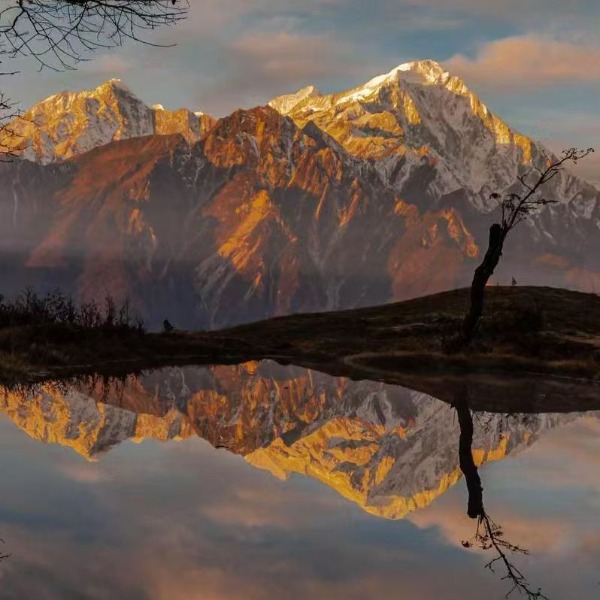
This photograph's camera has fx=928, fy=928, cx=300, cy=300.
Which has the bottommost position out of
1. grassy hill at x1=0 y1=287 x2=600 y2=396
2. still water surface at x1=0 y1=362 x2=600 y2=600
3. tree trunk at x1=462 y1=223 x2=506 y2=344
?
still water surface at x1=0 y1=362 x2=600 y2=600

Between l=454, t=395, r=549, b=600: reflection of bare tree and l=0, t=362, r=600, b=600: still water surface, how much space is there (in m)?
0.09

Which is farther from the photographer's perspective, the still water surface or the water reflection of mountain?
the water reflection of mountain

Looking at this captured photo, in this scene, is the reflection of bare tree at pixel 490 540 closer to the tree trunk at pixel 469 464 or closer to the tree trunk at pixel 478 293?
the tree trunk at pixel 469 464

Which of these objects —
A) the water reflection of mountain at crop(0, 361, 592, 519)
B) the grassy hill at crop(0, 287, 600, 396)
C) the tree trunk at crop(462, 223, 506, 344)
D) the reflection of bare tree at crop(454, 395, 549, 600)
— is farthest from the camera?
the tree trunk at crop(462, 223, 506, 344)

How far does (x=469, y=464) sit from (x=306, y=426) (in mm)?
5485

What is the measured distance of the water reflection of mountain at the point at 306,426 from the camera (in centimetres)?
1520

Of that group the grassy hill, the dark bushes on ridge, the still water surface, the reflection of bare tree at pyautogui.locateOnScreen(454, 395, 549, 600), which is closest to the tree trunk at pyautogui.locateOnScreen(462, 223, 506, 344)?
the grassy hill

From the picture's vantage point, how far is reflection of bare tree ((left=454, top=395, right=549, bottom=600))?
30.8 feet

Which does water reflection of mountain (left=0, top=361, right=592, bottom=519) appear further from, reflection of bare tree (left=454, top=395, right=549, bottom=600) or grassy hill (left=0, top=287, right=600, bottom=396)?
grassy hill (left=0, top=287, right=600, bottom=396)

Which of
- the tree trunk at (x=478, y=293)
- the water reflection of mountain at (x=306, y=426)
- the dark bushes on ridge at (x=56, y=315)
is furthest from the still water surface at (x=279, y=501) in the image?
the tree trunk at (x=478, y=293)

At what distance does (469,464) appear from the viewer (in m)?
16.4

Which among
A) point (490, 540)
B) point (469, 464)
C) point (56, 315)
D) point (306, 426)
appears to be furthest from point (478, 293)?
point (490, 540)

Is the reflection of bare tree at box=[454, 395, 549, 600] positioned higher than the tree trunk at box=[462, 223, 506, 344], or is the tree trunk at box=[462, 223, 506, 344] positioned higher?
the tree trunk at box=[462, 223, 506, 344]

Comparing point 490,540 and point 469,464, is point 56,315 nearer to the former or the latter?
point 469,464
